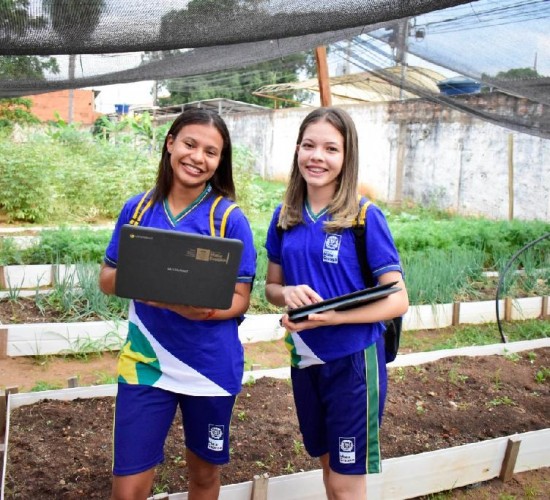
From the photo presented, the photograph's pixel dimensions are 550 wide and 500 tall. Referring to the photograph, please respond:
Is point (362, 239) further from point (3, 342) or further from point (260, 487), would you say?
point (3, 342)

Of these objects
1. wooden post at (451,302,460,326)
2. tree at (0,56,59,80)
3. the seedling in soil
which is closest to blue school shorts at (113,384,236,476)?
tree at (0,56,59,80)

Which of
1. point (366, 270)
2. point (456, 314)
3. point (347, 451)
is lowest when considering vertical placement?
point (456, 314)

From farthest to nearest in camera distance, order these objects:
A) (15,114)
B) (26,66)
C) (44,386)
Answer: (15,114) < (44,386) < (26,66)

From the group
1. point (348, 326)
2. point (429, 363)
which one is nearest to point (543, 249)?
point (429, 363)

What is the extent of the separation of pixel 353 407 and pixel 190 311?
58 centimetres

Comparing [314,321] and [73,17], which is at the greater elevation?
[73,17]

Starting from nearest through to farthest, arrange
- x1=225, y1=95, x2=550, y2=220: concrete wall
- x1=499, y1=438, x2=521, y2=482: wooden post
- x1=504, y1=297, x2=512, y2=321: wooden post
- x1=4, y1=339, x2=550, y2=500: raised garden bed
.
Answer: x1=4, y1=339, x2=550, y2=500: raised garden bed
x1=499, y1=438, x2=521, y2=482: wooden post
x1=504, y1=297, x2=512, y2=321: wooden post
x1=225, y1=95, x2=550, y2=220: concrete wall

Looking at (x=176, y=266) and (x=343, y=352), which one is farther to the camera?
(x=343, y=352)

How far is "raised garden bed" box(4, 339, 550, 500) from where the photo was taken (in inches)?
104

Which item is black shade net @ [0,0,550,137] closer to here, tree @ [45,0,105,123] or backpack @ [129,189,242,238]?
tree @ [45,0,105,123]

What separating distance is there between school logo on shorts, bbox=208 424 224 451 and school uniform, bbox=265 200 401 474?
0.98 feet

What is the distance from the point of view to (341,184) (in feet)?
6.43

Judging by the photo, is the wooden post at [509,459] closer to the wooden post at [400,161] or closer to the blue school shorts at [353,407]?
the blue school shorts at [353,407]

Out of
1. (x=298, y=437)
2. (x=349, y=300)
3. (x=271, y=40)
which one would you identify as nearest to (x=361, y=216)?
(x=349, y=300)
